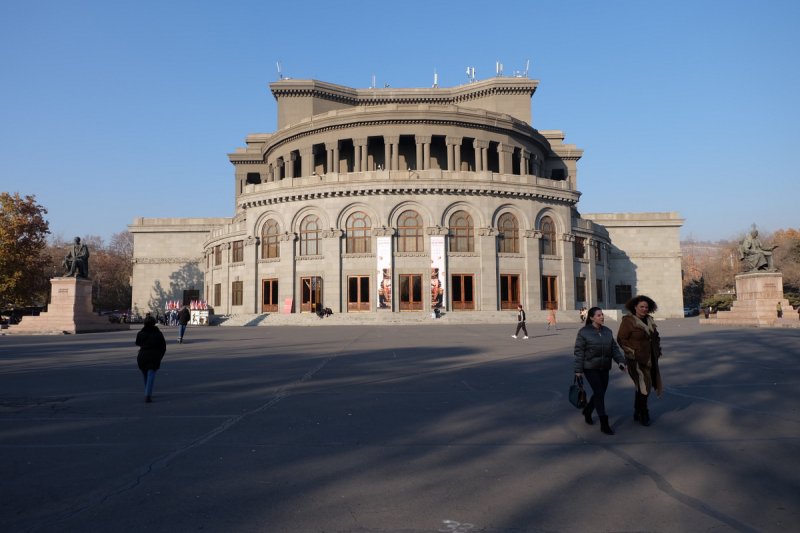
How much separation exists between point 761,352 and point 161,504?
16.9 m

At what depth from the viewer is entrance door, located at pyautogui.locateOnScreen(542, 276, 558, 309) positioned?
43344mm

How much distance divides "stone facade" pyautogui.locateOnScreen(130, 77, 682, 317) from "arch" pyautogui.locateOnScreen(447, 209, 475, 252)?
0.08m

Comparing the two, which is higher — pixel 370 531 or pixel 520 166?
pixel 520 166

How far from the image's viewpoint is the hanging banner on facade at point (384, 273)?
1574 inches

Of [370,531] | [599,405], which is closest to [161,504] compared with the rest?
[370,531]

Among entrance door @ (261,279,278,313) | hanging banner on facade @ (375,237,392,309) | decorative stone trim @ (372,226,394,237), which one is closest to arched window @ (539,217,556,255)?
decorative stone trim @ (372,226,394,237)

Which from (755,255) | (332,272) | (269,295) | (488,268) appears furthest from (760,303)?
(269,295)

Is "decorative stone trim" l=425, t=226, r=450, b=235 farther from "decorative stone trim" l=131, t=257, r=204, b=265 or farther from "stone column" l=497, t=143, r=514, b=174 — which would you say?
"decorative stone trim" l=131, t=257, r=204, b=265

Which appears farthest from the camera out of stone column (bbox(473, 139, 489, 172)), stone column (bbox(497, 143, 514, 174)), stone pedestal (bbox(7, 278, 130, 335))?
stone column (bbox(497, 143, 514, 174))

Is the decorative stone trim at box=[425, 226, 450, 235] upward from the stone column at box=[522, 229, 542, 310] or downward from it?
upward

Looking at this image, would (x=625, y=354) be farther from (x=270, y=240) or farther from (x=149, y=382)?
(x=270, y=240)

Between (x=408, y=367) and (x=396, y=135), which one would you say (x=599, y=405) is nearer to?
(x=408, y=367)

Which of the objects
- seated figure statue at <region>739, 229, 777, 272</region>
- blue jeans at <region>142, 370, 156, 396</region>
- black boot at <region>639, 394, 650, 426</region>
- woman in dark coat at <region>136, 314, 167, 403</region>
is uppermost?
seated figure statue at <region>739, 229, 777, 272</region>

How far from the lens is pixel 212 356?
16.6m
